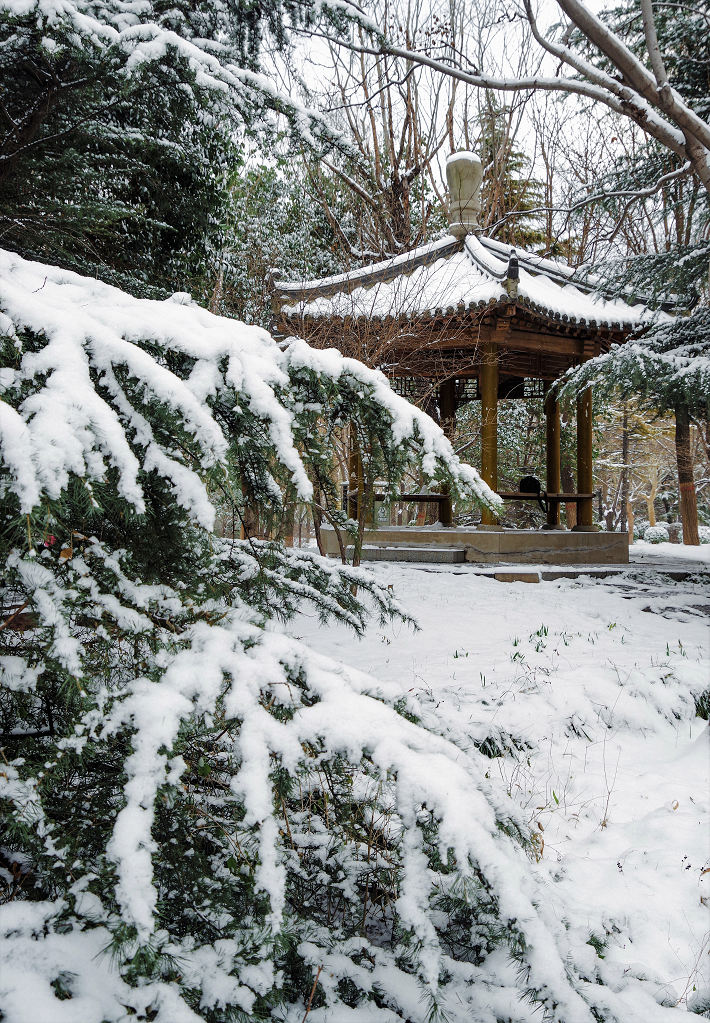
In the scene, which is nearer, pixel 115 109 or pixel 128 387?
pixel 128 387

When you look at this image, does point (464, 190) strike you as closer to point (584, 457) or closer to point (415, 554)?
point (584, 457)

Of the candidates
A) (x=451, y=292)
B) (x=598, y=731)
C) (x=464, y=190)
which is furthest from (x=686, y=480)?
(x=598, y=731)

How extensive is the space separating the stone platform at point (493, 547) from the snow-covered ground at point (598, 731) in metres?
1.90

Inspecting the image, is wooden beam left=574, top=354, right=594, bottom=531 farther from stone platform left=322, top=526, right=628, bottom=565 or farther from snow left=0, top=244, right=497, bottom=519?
snow left=0, top=244, right=497, bottom=519

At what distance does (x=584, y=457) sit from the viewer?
889 cm

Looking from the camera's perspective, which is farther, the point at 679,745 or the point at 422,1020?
the point at 679,745

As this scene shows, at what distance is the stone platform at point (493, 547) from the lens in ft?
24.2

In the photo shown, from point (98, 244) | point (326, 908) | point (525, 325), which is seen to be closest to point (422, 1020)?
point (326, 908)

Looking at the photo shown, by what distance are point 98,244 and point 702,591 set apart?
5889 millimetres

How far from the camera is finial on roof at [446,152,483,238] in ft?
27.2

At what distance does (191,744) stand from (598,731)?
216 cm

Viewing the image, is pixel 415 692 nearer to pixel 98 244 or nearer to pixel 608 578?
pixel 98 244

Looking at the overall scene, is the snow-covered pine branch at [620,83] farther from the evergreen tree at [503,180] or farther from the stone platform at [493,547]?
the evergreen tree at [503,180]

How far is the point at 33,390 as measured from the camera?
1.05 m
